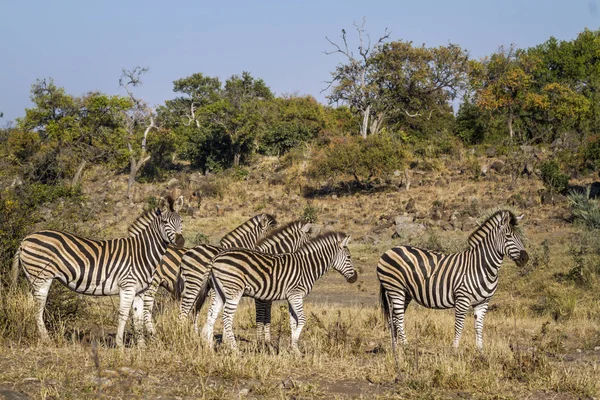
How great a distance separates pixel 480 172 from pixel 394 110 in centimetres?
1397

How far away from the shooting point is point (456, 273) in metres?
9.91

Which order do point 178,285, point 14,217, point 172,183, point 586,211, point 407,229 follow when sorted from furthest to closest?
point 172,183 < point 407,229 < point 586,211 < point 178,285 < point 14,217

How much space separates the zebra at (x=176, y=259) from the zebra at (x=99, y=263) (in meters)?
0.21

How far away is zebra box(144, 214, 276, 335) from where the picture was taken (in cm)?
984

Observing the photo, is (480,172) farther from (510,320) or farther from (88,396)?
(88,396)

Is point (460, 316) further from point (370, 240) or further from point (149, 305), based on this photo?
point (370, 240)

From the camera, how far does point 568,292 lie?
55.2 ft

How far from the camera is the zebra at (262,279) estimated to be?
29.7 feet

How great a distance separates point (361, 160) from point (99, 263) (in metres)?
31.3

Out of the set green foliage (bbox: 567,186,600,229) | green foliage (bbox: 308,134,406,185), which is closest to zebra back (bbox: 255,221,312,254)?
green foliage (bbox: 567,186,600,229)

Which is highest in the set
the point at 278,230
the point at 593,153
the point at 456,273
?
the point at 593,153

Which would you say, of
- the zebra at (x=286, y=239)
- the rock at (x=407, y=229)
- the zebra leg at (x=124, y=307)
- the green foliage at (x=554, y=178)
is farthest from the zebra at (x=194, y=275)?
the green foliage at (x=554, y=178)

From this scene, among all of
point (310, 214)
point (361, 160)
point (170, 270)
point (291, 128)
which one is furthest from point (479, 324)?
point (291, 128)

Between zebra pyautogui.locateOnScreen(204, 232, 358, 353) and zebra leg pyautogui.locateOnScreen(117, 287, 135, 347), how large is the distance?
1027 millimetres
